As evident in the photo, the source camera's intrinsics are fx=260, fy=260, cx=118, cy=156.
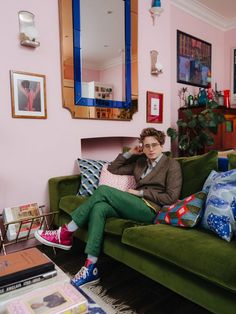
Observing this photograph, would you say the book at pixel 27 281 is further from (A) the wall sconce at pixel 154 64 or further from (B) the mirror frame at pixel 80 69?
(A) the wall sconce at pixel 154 64

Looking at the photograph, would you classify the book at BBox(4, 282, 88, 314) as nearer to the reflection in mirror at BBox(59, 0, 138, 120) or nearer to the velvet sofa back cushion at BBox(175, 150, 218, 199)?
the velvet sofa back cushion at BBox(175, 150, 218, 199)

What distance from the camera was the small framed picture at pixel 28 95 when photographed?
2.15 metres

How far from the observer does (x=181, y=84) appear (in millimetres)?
3779

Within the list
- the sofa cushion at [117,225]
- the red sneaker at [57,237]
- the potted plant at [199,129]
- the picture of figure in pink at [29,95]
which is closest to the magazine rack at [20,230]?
the red sneaker at [57,237]

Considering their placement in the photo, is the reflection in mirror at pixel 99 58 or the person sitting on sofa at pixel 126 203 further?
the reflection in mirror at pixel 99 58

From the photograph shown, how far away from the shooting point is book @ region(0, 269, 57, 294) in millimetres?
928

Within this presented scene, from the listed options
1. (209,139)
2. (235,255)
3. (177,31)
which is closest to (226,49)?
(177,31)

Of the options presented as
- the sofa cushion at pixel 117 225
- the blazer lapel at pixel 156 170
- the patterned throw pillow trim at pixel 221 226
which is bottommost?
the sofa cushion at pixel 117 225

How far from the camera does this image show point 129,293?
1621mm

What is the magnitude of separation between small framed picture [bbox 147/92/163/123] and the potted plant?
22cm

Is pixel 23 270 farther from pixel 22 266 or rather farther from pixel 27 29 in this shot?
pixel 27 29

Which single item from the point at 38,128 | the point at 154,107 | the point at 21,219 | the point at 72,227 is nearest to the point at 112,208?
the point at 72,227

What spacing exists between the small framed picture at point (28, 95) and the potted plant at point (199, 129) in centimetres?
161

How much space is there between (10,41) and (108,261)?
1928mm
